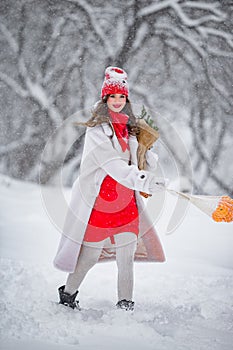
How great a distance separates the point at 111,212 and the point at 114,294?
54 centimetres

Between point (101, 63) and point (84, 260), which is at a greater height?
point (101, 63)

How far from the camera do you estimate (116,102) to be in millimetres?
1528

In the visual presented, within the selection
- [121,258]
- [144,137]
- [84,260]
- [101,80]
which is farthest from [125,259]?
[101,80]

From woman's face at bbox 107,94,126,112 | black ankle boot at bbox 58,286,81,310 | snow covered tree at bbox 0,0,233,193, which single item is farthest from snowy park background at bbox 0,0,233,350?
woman's face at bbox 107,94,126,112

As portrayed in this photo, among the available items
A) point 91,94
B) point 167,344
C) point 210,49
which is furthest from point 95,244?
point 210,49

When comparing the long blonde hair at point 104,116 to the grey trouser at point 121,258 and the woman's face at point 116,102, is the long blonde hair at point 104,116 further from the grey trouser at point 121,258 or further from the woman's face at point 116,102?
the grey trouser at point 121,258

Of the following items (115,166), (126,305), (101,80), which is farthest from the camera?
(101,80)

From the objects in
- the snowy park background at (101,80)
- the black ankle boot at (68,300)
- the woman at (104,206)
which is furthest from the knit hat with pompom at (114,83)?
the snowy park background at (101,80)

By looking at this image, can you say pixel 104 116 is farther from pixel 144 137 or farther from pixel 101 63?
pixel 101 63

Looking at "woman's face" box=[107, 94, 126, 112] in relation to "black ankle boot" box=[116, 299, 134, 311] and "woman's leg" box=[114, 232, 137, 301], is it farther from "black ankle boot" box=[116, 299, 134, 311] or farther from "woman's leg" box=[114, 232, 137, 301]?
"black ankle boot" box=[116, 299, 134, 311]

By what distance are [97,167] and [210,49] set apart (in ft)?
7.30

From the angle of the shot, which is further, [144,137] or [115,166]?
[144,137]

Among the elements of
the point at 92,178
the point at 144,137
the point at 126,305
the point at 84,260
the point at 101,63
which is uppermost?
the point at 101,63

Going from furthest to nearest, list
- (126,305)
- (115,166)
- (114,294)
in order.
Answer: (114,294) → (126,305) → (115,166)
